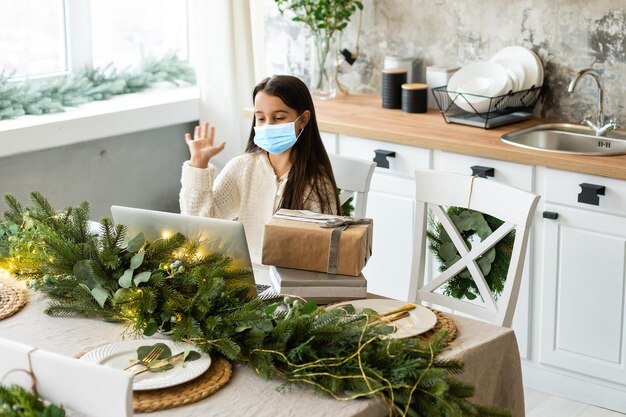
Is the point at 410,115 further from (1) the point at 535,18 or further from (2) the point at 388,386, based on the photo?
(2) the point at 388,386

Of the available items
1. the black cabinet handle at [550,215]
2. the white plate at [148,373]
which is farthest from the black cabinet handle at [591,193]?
the white plate at [148,373]

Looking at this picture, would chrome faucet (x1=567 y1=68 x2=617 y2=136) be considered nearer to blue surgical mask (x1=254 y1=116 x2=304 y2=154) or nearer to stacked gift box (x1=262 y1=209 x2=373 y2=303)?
blue surgical mask (x1=254 y1=116 x2=304 y2=154)

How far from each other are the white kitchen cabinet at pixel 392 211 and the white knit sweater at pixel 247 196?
0.84 m

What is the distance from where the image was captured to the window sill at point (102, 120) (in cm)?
341

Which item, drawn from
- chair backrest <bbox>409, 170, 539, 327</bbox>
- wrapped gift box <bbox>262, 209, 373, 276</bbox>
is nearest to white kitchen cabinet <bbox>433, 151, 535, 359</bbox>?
chair backrest <bbox>409, 170, 539, 327</bbox>

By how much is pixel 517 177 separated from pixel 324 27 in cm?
110

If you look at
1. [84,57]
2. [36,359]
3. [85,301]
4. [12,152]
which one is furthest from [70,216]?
[84,57]

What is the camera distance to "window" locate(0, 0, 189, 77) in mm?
3695

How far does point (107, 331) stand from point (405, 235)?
1.67 metres

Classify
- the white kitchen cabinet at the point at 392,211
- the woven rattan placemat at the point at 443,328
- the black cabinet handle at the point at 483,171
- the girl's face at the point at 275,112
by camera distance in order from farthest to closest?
1. the white kitchen cabinet at the point at 392,211
2. the black cabinet handle at the point at 483,171
3. the girl's face at the point at 275,112
4. the woven rattan placemat at the point at 443,328

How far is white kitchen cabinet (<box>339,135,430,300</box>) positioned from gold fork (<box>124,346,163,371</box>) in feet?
5.69

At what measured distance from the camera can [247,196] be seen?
8.68 ft

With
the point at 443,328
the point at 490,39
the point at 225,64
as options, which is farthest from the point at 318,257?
the point at 225,64

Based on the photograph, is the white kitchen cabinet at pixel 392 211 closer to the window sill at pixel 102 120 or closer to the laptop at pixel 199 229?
the window sill at pixel 102 120
